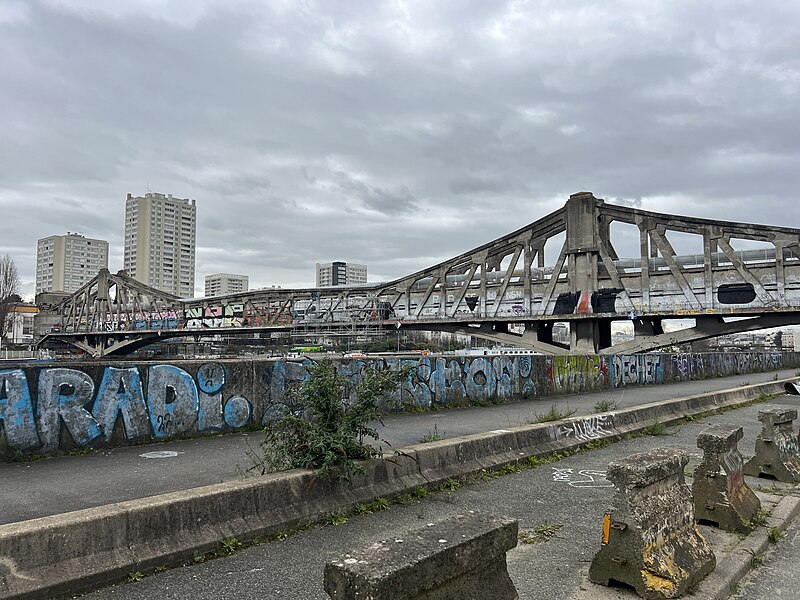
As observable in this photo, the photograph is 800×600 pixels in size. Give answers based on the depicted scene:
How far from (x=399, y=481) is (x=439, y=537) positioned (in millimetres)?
4375

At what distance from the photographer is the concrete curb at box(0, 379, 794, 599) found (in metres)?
4.29

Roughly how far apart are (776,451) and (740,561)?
4199mm

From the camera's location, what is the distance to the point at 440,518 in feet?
21.4

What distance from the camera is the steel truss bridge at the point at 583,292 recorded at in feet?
163

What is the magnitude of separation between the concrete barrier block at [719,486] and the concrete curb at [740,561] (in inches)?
8.8

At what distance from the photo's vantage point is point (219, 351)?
10081cm

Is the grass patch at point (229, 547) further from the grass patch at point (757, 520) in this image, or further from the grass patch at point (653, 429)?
the grass patch at point (653, 429)

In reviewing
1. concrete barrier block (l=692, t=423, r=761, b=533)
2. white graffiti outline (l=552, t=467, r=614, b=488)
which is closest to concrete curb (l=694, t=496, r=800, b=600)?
concrete barrier block (l=692, t=423, r=761, b=533)

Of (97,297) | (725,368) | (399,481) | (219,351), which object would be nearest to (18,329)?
(97,297)

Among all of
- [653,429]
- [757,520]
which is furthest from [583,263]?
[757,520]

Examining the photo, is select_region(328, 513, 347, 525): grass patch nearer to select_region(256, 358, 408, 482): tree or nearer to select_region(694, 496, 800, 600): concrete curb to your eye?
select_region(256, 358, 408, 482): tree

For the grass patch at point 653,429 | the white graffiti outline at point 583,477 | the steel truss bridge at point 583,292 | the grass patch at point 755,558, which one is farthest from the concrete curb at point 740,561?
the steel truss bridge at point 583,292

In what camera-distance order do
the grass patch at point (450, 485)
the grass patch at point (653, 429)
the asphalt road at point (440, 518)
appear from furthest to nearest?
the grass patch at point (653, 429) → the grass patch at point (450, 485) → the asphalt road at point (440, 518)

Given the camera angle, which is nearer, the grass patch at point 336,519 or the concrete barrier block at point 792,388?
the grass patch at point 336,519
